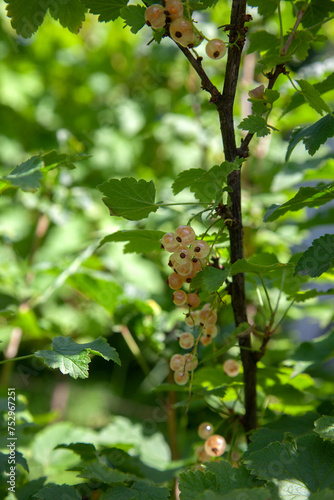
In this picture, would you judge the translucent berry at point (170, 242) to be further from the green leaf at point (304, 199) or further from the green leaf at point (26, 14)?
the green leaf at point (26, 14)

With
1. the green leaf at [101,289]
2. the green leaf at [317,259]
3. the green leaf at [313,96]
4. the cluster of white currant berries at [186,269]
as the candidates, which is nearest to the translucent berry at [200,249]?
the cluster of white currant berries at [186,269]

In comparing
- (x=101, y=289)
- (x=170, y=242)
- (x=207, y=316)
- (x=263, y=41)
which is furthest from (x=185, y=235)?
(x=101, y=289)

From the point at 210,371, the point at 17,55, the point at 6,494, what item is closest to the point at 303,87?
the point at 210,371

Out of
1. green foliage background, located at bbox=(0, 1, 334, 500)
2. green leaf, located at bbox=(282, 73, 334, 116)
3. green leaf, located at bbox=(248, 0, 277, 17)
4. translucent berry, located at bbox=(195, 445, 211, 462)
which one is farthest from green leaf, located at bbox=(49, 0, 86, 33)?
translucent berry, located at bbox=(195, 445, 211, 462)

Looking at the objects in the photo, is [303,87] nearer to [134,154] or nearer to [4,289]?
[4,289]

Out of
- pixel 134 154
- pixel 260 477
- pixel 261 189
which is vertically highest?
pixel 134 154

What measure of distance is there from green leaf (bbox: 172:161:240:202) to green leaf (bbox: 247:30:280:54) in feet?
0.80

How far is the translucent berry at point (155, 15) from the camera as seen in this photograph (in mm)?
587

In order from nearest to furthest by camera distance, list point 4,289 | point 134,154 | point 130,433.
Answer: point 130,433, point 4,289, point 134,154

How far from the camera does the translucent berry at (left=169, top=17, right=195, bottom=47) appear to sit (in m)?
0.59

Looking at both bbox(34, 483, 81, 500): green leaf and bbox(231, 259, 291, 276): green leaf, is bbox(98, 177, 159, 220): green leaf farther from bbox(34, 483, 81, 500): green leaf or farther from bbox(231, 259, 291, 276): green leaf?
bbox(34, 483, 81, 500): green leaf

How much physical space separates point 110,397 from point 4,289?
584 mm

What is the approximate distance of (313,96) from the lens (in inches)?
23.2

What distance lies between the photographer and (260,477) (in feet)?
1.80
